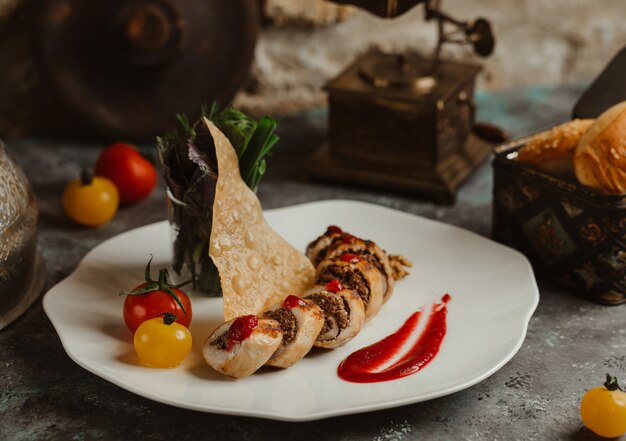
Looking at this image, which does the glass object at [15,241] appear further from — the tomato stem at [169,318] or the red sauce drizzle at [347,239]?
the red sauce drizzle at [347,239]

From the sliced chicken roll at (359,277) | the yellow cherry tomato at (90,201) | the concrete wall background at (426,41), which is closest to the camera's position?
the sliced chicken roll at (359,277)

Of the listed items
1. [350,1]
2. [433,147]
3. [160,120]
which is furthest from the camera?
[160,120]

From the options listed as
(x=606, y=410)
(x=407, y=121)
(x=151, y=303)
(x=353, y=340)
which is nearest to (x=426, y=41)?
(x=407, y=121)

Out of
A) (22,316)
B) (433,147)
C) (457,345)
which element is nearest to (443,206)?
(433,147)

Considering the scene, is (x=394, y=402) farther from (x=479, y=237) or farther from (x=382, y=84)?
(x=382, y=84)

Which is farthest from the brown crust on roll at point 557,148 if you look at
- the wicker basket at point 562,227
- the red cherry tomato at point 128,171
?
the red cherry tomato at point 128,171

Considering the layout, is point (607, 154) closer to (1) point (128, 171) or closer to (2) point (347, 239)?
(2) point (347, 239)

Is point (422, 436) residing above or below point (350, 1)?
below
